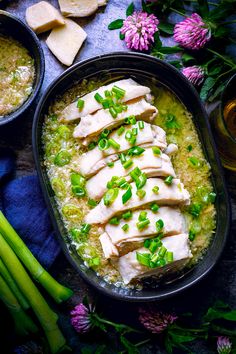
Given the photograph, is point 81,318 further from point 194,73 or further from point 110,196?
point 194,73

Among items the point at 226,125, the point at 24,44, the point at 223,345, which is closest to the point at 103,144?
the point at 226,125

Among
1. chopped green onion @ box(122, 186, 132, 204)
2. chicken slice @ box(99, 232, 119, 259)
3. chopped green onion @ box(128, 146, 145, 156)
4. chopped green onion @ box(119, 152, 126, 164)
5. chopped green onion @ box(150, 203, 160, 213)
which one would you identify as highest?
chopped green onion @ box(128, 146, 145, 156)

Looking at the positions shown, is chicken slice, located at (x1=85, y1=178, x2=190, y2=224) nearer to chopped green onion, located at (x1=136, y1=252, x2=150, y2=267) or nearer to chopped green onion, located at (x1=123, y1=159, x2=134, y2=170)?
chopped green onion, located at (x1=123, y1=159, x2=134, y2=170)

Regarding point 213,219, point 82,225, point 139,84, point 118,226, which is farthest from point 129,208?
point 139,84

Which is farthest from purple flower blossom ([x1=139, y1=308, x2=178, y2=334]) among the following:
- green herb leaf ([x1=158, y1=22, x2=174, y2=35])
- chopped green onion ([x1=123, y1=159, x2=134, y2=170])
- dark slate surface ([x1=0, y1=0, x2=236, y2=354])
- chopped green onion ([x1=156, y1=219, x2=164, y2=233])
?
green herb leaf ([x1=158, y1=22, x2=174, y2=35])

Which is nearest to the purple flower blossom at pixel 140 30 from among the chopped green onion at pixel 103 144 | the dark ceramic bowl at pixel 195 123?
the dark ceramic bowl at pixel 195 123
